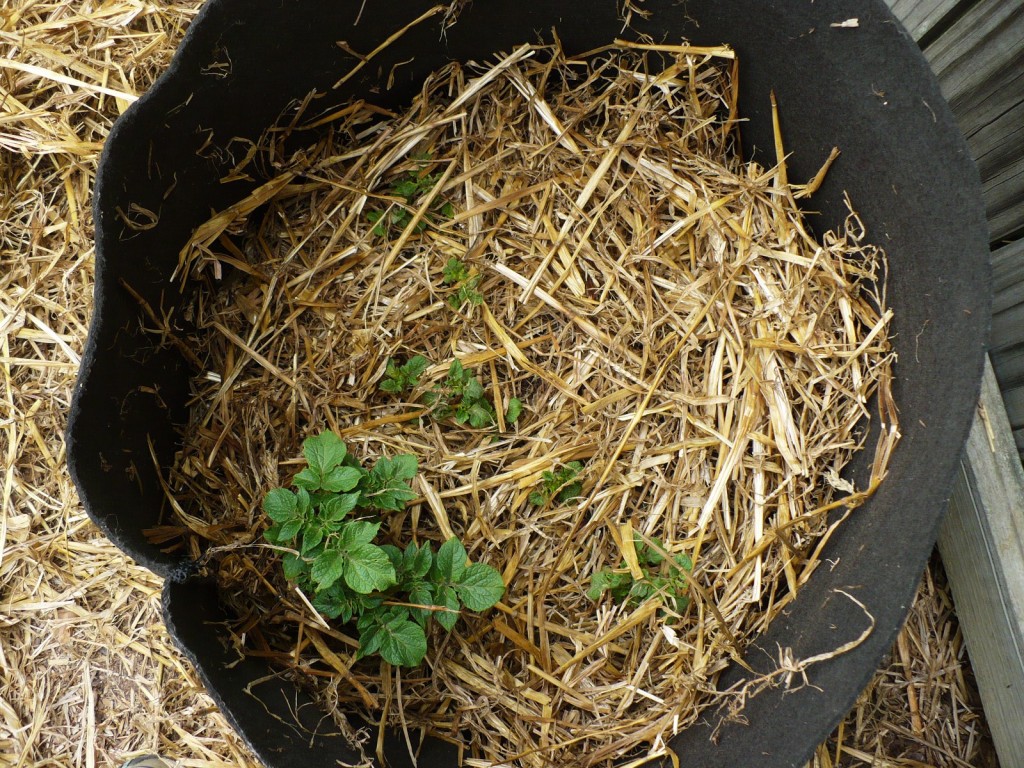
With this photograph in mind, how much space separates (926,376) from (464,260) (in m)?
0.93

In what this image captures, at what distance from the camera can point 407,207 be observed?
163 centimetres

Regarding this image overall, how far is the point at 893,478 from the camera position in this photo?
1301mm

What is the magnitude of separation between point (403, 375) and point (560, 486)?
0.40 metres

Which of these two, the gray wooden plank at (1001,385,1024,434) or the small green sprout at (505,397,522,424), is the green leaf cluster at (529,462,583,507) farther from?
the gray wooden plank at (1001,385,1024,434)

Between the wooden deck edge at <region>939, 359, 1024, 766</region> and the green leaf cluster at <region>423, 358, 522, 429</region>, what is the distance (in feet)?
3.00

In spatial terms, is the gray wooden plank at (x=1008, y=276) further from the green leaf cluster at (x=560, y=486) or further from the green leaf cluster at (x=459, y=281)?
the green leaf cluster at (x=459, y=281)

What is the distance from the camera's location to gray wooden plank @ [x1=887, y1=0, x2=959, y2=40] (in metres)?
1.41

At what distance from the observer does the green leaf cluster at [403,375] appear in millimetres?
1559

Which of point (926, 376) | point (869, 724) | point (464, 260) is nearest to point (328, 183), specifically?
point (464, 260)

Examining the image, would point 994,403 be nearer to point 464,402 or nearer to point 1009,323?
point 1009,323

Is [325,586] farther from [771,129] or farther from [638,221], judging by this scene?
[771,129]

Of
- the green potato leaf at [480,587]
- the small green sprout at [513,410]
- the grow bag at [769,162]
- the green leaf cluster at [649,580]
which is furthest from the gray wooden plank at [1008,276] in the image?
the green potato leaf at [480,587]

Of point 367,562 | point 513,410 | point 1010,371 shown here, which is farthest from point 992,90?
point 367,562

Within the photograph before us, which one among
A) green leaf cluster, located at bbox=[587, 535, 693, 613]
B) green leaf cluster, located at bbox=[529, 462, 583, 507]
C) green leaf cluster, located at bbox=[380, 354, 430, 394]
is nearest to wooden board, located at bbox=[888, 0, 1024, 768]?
green leaf cluster, located at bbox=[587, 535, 693, 613]
